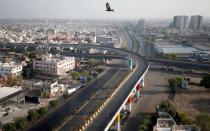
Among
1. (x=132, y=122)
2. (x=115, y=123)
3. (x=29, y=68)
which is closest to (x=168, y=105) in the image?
(x=132, y=122)

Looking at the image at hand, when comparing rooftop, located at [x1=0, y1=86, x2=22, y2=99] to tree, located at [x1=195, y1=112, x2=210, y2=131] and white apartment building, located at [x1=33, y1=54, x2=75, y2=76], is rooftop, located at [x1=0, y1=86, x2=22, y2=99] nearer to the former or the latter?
white apartment building, located at [x1=33, y1=54, x2=75, y2=76]

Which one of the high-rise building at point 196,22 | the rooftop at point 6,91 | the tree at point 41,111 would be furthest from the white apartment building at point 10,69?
the high-rise building at point 196,22

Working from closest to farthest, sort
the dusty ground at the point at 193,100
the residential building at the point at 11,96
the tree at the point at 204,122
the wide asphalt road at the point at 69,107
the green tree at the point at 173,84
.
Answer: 1. the tree at the point at 204,122
2. the wide asphalt road at the point at 69,107
3. the residential building at the point at 11,96
4. the dusty ground at the point at 193,100
5. the green tree at the point at 173,84

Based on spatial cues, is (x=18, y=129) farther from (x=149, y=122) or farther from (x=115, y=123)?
(x=149, y=122)

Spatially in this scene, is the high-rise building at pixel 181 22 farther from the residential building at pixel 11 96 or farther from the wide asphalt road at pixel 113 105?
the residential building at pixel 11 96

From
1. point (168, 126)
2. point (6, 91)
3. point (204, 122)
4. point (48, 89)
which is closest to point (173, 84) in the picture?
point (204, 122)

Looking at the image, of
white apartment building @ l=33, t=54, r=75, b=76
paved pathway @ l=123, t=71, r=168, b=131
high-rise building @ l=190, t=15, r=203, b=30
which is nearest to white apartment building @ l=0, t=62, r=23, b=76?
white apartment building @ l=33, t=54, r=75, b=76

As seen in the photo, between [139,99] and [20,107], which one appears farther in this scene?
[139,99]

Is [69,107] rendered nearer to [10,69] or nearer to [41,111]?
[41,111]
